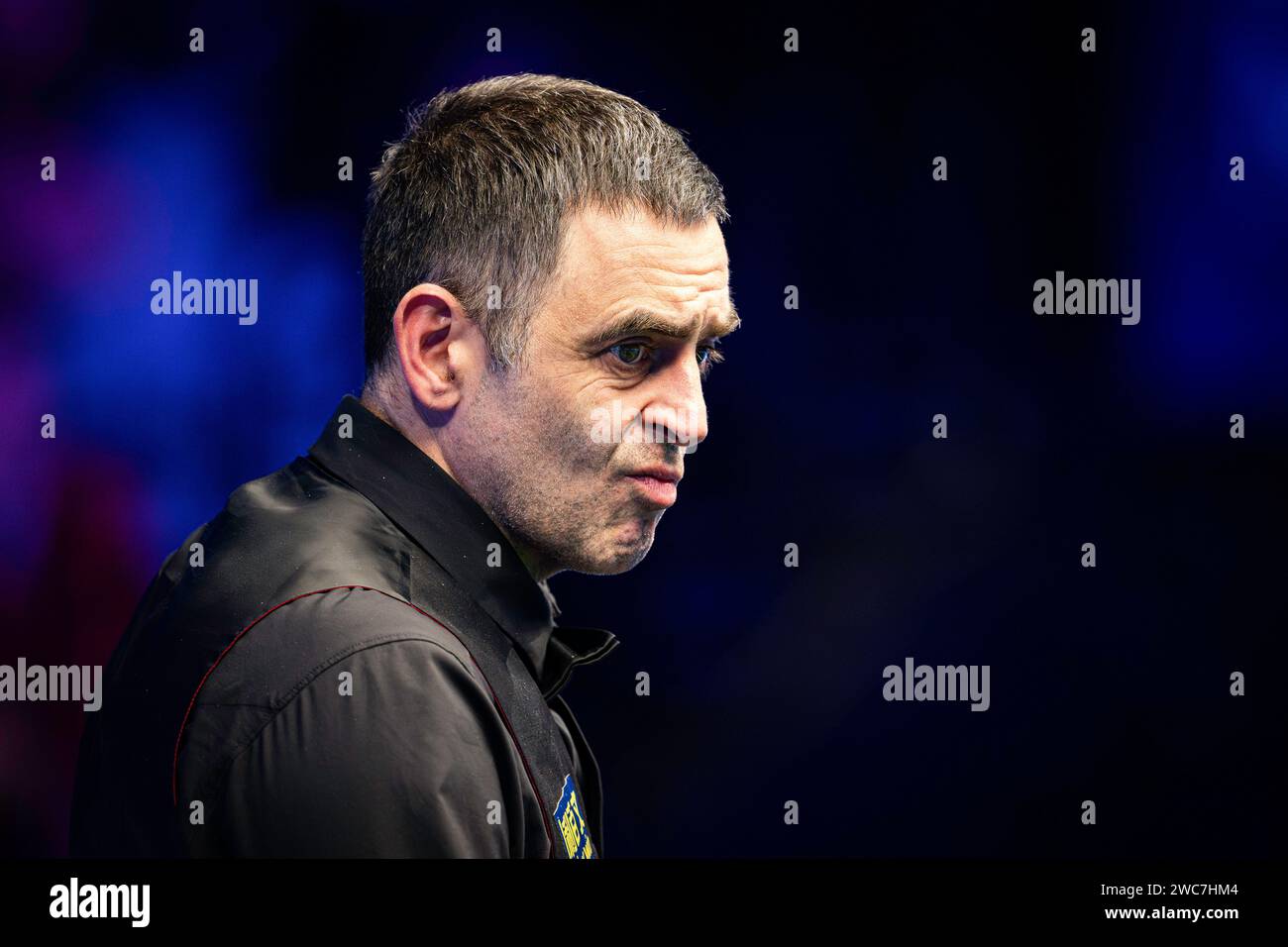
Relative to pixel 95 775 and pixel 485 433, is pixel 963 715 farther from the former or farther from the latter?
pixel 95 775

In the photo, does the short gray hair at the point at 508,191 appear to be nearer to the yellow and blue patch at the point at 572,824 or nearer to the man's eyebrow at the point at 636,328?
the man's eyebrow at the point at 636,328

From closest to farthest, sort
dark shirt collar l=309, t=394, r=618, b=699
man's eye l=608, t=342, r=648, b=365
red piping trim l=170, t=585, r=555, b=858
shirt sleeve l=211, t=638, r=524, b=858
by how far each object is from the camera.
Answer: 1. shirt sleeve l=211, t=638, r=524, b=858
2. red piping trim l=170, t=585, r=555, b=858
3. dark shirt collar l=309, t=394, r=618, b=699
4. man's eye l=608, t=342, r=648, b=365

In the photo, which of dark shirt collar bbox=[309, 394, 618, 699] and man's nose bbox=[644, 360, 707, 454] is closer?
dark shirt collar bbox=[309, 394, 618, 699]

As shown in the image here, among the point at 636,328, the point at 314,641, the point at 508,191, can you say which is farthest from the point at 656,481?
the point at 314,641

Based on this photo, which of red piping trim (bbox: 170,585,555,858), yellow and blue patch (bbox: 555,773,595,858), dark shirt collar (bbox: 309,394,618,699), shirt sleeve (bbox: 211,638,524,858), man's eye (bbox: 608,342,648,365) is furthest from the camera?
man's eye (bbox: 608,342,648,365)

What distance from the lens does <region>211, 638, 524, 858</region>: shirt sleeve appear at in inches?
60.4

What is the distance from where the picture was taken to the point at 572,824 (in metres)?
1.96

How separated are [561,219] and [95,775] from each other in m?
1.09

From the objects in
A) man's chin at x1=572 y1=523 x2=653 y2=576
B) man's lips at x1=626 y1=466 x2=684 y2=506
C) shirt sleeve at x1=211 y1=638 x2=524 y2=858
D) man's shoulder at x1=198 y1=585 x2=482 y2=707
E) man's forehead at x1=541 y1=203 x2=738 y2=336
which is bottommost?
shirt sleeve at x1=211 y1=638 x2=524 y2=858

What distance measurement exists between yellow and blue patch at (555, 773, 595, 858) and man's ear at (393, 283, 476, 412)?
626 millimetres

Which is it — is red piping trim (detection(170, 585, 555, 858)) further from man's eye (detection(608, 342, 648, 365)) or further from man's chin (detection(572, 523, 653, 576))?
man's eye (detection(608, 342, 648, 365))

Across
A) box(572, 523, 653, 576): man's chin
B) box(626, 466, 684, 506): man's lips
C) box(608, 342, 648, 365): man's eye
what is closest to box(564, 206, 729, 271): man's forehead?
box(608, 342, 648, 365): man's eye

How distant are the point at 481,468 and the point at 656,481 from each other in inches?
11.5

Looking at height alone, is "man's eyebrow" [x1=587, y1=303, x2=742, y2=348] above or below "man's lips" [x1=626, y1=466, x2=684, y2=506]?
above
